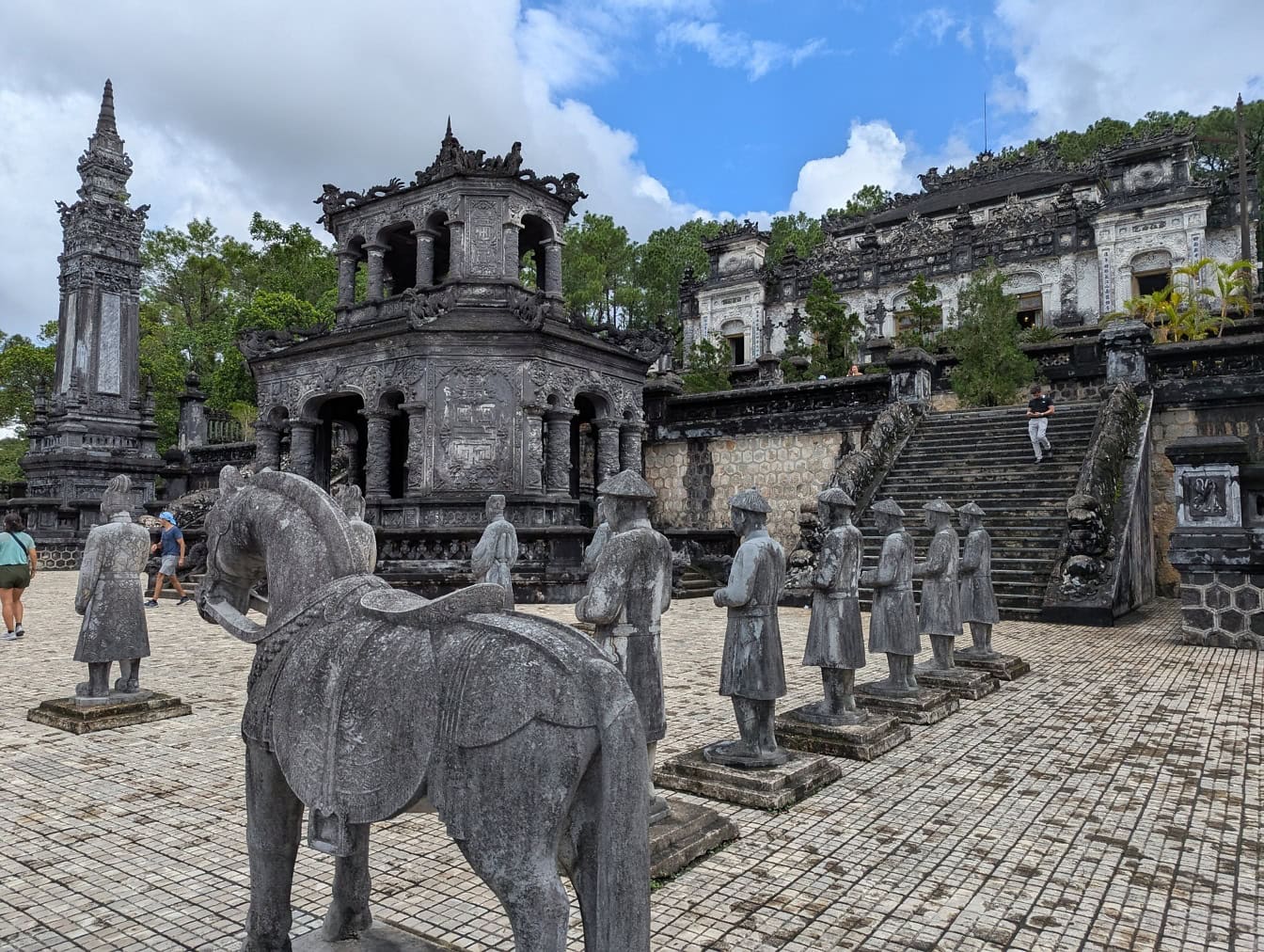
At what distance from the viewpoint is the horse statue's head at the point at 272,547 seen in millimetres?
2877

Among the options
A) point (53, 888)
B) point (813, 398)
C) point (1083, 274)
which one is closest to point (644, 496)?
point (53, 888)

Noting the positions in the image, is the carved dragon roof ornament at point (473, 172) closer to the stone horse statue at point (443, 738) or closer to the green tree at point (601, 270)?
the stone horse statue at point (443, 738)

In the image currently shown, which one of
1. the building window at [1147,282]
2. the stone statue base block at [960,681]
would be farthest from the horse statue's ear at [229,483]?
the building window at [1147,282]

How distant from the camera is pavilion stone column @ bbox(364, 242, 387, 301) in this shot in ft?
64.0

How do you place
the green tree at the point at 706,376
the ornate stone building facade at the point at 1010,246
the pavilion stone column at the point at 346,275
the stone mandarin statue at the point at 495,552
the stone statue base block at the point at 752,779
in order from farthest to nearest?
1. the ornate stone building facade at the point at 1010,246
2. the green tree at the point at 706,376
3. the pavilion stone column at the point at 346,275
4. the stone mandarin statue at the point at 495,552
5. the stone statue base block at the point at 752,779

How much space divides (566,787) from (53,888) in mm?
3284

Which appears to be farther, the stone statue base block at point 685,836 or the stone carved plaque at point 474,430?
the stone carved plaque at point 474,430

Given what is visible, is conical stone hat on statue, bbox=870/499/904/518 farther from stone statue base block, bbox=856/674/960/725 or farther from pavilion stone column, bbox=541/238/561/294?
pavilion stone column, bbox=541/238/561/294

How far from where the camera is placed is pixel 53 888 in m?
3.88

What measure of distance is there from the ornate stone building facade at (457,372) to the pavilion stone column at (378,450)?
3cm

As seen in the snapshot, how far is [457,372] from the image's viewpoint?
55.2 feet

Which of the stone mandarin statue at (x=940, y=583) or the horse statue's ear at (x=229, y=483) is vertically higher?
the horse statue's ear at (x=229, y=483)

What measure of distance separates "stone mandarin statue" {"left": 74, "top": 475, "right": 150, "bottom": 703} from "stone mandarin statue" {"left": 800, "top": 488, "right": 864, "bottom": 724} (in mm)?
5649

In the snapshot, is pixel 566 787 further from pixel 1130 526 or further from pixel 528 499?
pixel 528 499
